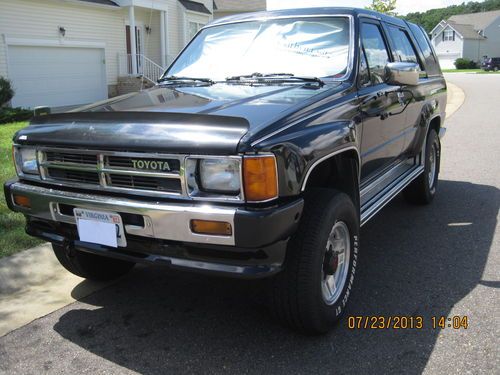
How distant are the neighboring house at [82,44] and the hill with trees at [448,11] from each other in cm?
9325

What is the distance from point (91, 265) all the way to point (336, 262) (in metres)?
1.79

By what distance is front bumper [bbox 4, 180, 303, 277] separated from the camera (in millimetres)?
2500

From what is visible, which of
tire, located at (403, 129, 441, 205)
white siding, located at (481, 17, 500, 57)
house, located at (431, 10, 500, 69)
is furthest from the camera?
white siding, located at (481, 17, 500, 57)

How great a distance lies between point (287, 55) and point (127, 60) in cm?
1784

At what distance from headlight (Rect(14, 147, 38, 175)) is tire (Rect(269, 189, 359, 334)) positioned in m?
Result: 1.63

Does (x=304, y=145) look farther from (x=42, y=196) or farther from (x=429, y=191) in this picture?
(x=429, y=191)

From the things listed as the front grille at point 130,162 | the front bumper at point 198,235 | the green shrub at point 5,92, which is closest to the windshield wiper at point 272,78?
the front bumper at point 198,235

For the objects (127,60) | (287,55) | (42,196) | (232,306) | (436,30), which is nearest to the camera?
(42,196)

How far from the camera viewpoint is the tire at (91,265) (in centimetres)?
372

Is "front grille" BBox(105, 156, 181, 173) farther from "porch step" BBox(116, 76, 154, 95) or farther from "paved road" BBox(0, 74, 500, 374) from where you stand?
"porch step" BBox(116, 76, 154, 95)

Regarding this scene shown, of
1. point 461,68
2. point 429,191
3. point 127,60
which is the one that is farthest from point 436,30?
point 429,191

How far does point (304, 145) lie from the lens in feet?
9.16

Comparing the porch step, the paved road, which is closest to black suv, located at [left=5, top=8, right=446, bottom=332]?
the paved road

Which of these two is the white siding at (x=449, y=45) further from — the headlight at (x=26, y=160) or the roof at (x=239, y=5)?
the headlight at (x=26, y=160)
